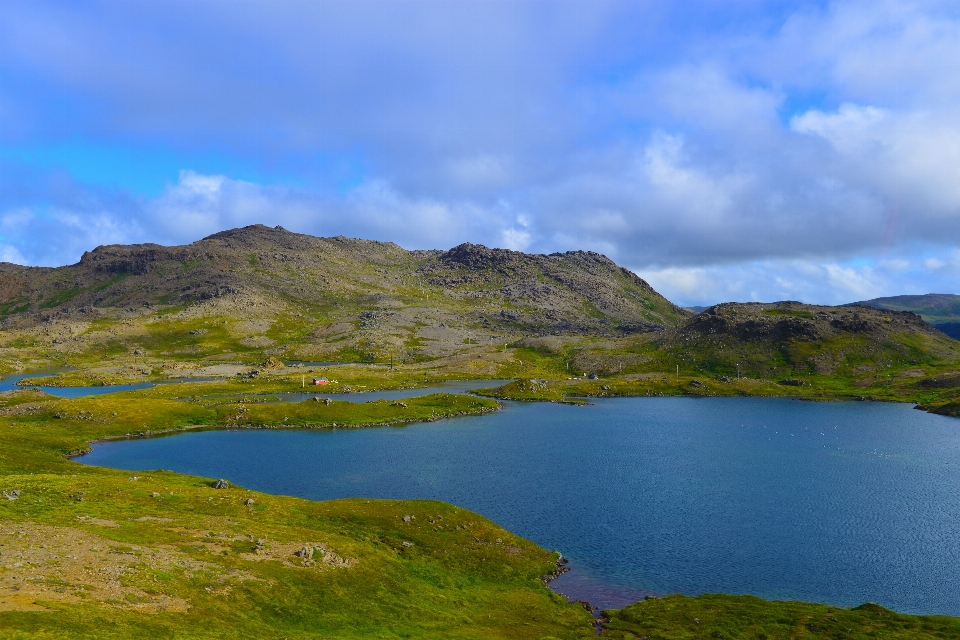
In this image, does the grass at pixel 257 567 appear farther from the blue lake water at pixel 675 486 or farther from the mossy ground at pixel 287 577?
the blue lake water at pixel 675 486

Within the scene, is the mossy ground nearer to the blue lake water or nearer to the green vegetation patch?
the green vegetation patch

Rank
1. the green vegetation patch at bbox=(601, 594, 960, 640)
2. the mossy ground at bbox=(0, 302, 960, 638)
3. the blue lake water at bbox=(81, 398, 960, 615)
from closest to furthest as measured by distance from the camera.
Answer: the mossy ground at bbox=(0, 302, 960, 638) < the green vegetation patch at bbox=(601, 594, 960, 640) < the blue lake water at bbox=(81, 398, 960, 615)

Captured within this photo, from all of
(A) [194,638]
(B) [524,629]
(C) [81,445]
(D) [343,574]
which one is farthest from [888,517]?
(C) [81,445]

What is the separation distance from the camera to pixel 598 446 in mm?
130250

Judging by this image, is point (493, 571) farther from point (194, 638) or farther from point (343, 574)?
point (194, 638)

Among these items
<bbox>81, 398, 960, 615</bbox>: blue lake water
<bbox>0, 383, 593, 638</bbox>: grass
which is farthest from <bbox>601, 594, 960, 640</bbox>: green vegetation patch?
<bbox>81, 398, 960, 615</bbox>: blue lake water

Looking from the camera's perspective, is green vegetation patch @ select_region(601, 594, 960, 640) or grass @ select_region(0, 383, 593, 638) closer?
grass @ select_region(0, 383, 593, 638)

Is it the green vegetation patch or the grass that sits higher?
the grass

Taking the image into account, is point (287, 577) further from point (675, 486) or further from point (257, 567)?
point (675, 486)

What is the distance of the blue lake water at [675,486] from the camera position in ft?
208

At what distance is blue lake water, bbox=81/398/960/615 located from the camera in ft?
208

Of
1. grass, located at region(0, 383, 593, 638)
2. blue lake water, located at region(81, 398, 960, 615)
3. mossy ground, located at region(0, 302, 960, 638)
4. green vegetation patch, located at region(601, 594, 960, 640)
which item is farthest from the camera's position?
blue lake water, located at region(81, 398, 960, 615)

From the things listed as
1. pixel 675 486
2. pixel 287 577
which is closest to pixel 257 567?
pixel 287 577

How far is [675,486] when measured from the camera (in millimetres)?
96812
